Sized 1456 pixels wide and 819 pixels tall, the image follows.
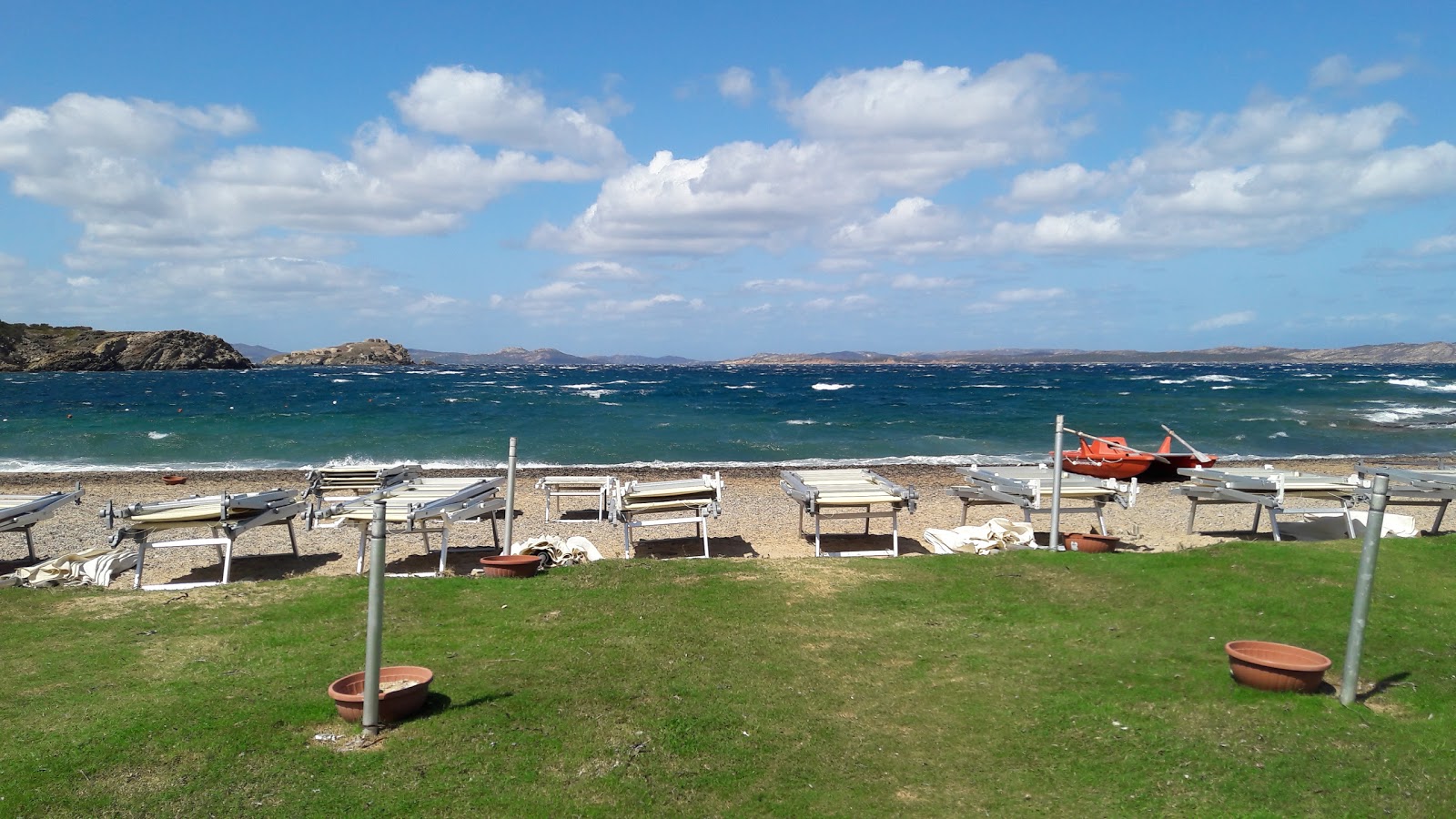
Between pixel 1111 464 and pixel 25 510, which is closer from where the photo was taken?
pixel 25 510

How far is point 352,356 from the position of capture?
188625mm

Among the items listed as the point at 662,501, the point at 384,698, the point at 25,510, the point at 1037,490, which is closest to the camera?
the point at 384,698

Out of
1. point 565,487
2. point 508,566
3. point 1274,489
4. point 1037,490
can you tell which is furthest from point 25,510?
point 1274,489

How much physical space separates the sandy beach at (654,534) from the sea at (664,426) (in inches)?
359

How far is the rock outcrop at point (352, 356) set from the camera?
589ft

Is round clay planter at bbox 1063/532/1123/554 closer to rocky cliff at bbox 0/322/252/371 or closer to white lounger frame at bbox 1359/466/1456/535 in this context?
white lounger frame at bbox 1359/466/1456/535

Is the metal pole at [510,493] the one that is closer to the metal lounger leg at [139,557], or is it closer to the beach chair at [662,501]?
the beach chair at [662,501]

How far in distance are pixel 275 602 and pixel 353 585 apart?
77cm

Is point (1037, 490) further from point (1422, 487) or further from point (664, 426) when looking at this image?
point (664, 426)

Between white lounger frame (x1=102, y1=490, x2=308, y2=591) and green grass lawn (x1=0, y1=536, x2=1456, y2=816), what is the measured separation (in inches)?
59.3

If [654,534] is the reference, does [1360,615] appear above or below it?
above

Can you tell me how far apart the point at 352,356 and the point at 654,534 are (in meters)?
192

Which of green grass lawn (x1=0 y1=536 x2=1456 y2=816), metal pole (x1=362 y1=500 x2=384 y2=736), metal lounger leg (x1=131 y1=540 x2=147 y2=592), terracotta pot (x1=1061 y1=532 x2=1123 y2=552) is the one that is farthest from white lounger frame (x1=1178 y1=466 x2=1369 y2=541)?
metal lounger leg (x1=131 y1=540 x2=147 y2=592)

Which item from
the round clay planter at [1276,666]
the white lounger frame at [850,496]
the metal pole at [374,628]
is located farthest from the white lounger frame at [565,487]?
the round clay planter at [1276,666]
